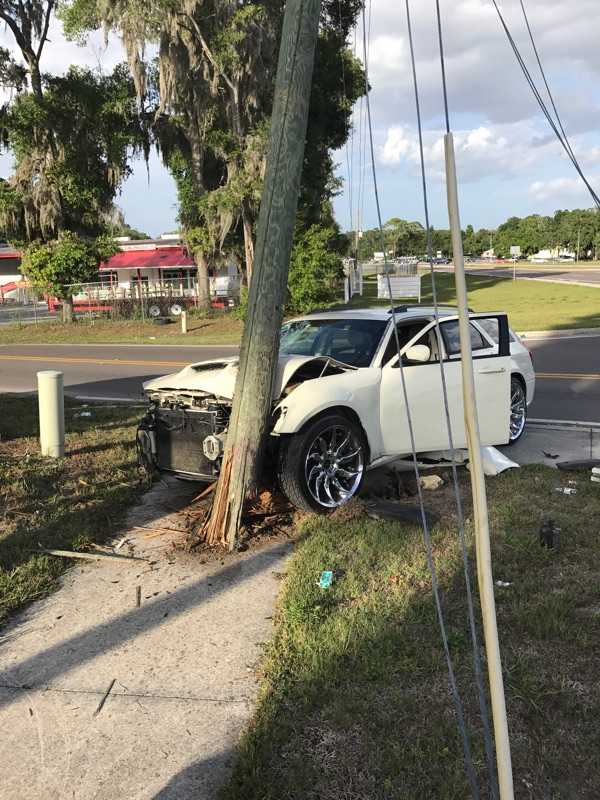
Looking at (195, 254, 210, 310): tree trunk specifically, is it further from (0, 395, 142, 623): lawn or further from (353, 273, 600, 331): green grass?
(0, 395, 142, 623): lawn

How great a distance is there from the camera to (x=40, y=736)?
10.2 feet

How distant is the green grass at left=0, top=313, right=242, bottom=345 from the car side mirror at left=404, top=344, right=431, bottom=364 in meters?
16.4

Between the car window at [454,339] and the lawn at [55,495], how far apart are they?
3195 millimetres

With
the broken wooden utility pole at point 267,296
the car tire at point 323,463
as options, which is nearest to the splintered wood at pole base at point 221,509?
the broken wooden utility pole at point 267,296

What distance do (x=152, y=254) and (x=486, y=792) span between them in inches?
1813

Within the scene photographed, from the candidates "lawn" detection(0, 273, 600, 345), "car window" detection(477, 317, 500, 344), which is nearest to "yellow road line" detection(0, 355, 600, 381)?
"lawn" detection(0, 273, 600, 345)

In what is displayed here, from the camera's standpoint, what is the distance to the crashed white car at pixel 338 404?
5.48m

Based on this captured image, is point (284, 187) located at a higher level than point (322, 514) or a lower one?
higher

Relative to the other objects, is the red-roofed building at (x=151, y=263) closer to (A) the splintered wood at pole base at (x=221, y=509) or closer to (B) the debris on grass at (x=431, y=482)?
(B) the debris on grass at (x=431, y=482)

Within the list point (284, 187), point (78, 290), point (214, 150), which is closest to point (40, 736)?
point (284, 187)

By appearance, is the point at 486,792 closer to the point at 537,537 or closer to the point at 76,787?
the point at 76,787

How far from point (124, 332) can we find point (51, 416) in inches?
819

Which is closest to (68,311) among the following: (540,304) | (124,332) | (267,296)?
(124,332)

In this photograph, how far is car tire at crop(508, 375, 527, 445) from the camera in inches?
315
